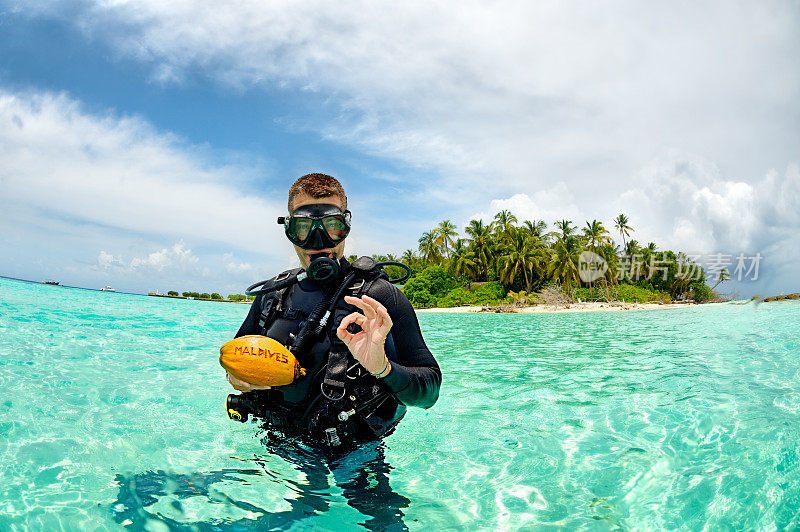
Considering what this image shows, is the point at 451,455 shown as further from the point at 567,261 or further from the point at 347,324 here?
the point at 567,261

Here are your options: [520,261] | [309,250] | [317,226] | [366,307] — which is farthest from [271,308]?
[520,261]

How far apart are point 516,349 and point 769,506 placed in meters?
8.67

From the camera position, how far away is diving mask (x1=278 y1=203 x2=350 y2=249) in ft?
8.32

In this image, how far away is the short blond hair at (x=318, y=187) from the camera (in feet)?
8.66

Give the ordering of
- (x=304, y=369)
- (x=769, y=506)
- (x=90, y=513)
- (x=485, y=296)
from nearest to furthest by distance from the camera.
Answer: (x=304, y=369)
(x=90, y=513)
(x=769, y=506)
(x=485, y=296)

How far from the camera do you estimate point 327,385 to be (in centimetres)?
219

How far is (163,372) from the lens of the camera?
7.58 meters

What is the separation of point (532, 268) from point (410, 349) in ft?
164

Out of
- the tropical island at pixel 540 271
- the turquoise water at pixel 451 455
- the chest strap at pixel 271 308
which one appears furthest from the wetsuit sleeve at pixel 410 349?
the tropical island at pixel 540 271

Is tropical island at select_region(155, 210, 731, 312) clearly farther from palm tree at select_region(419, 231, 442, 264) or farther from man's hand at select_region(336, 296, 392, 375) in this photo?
man's hand at select_region(336, 296, 392, 375)

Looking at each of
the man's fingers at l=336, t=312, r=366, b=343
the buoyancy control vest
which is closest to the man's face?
the buoyancy control vest

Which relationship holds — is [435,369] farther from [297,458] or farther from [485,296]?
[485,296]

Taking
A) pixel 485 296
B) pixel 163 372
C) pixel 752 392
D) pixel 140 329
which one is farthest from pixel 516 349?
pixel 485 296

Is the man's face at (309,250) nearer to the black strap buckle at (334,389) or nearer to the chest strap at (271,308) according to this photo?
the chest strap at (271,308)
